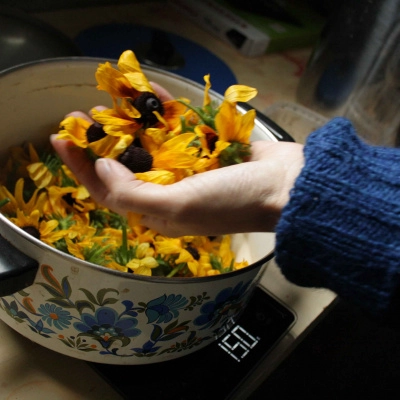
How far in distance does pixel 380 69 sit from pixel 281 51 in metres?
0.32

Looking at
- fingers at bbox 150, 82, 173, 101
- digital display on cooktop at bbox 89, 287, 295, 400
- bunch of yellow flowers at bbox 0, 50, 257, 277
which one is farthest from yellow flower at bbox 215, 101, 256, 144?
digital display on cooktop at bbox 89, 287, 295, 400

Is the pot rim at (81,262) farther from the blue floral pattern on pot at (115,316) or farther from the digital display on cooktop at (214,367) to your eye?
the digital display on cooktop at (214,367)

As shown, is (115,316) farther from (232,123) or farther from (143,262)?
(232,123)

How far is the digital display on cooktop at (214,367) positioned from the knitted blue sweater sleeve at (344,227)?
178mm

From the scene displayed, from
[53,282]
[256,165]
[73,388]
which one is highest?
[256,165]

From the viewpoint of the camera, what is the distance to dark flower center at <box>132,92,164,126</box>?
532 millimetres

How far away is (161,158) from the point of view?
0.52 meters

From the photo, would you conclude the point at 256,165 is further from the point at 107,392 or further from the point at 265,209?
the point at 107,392

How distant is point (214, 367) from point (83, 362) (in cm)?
14

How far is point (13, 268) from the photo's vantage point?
0.38 metres

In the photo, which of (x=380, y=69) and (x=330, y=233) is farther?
(x=380, y=69)

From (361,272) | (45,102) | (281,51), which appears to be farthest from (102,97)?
(281,51)

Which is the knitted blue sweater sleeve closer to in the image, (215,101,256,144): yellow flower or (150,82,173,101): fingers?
(215,101,256,144): yellow flower

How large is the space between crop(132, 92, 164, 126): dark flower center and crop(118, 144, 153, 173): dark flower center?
0.14 feet
